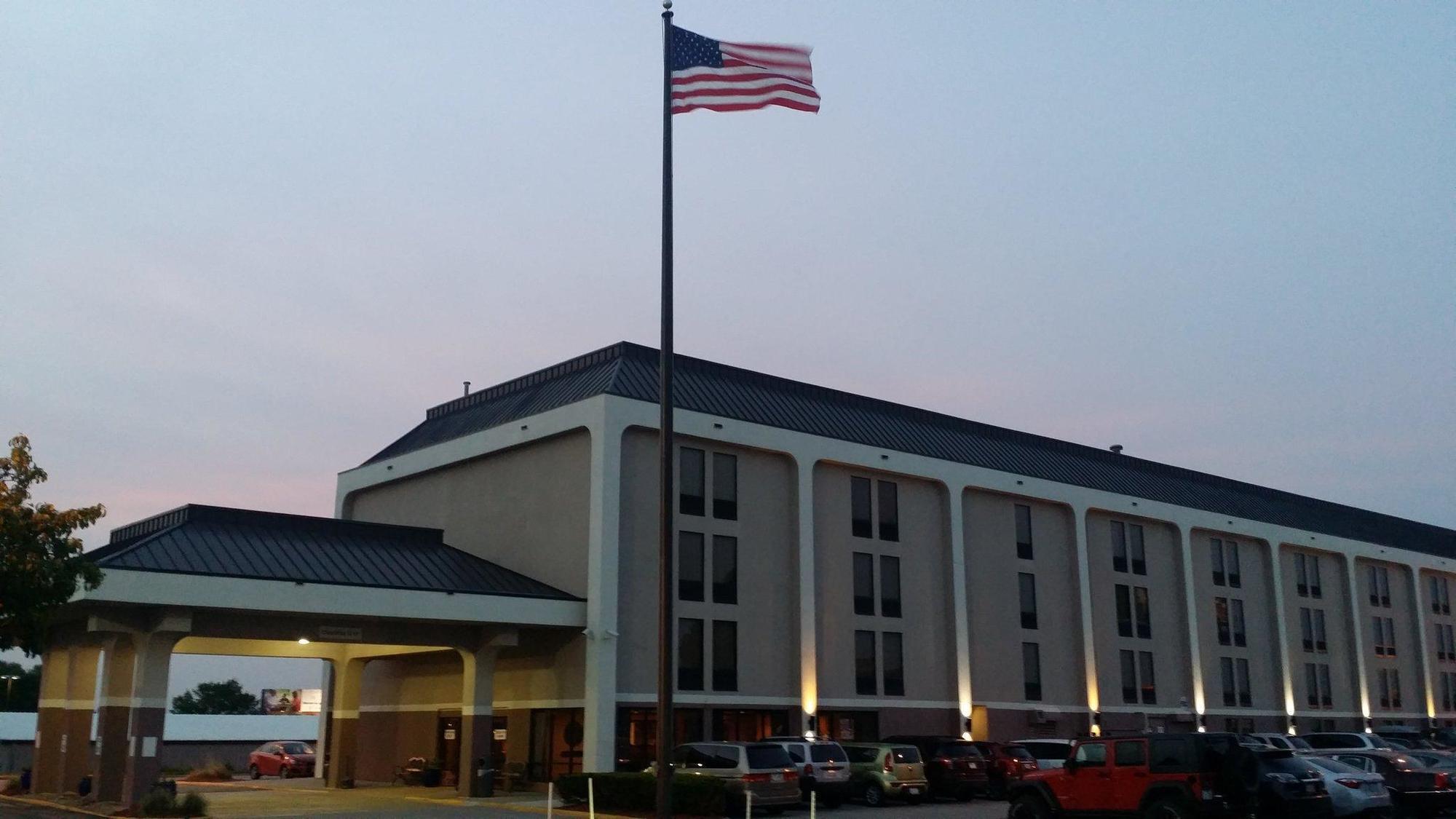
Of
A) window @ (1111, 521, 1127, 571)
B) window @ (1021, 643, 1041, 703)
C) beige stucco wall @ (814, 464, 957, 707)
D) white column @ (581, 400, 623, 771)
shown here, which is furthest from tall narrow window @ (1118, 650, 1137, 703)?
white column @ (581, 400, 623, 771)

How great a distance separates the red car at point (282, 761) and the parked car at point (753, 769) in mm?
26246

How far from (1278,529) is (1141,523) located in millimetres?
10815

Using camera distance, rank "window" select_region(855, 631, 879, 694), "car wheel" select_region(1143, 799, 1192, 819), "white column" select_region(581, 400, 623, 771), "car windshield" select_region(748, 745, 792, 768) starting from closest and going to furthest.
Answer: "car wheel" select_region(1143, 799, 1192, 819) < "car windshield" select_region(748, 745, 792, 768) < "white column" select_region(581, 400, 623, 771) < "window" select_region(855, 631, 879, 694)

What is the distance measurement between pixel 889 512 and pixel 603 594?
1363 cm

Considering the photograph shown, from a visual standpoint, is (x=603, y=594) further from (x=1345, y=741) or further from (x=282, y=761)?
(x=1345, y=741)

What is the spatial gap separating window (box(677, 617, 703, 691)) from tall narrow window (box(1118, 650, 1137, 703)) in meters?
22.7

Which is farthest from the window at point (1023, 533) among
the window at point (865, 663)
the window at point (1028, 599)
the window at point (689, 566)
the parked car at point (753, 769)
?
the parked car at point (753, 769)

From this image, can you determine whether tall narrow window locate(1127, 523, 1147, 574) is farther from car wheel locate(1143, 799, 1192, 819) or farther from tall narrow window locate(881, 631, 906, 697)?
car wheel locate(1143, 799, 1192, 819)

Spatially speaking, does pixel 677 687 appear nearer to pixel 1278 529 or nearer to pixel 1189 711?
pixel 1189 711

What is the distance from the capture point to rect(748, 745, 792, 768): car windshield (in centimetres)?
3025

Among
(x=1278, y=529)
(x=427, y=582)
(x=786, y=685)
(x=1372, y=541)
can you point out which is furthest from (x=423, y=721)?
(x=1372, y=541)

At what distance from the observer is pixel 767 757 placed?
3052cm

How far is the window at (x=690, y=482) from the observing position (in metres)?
41.8

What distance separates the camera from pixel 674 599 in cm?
3988
